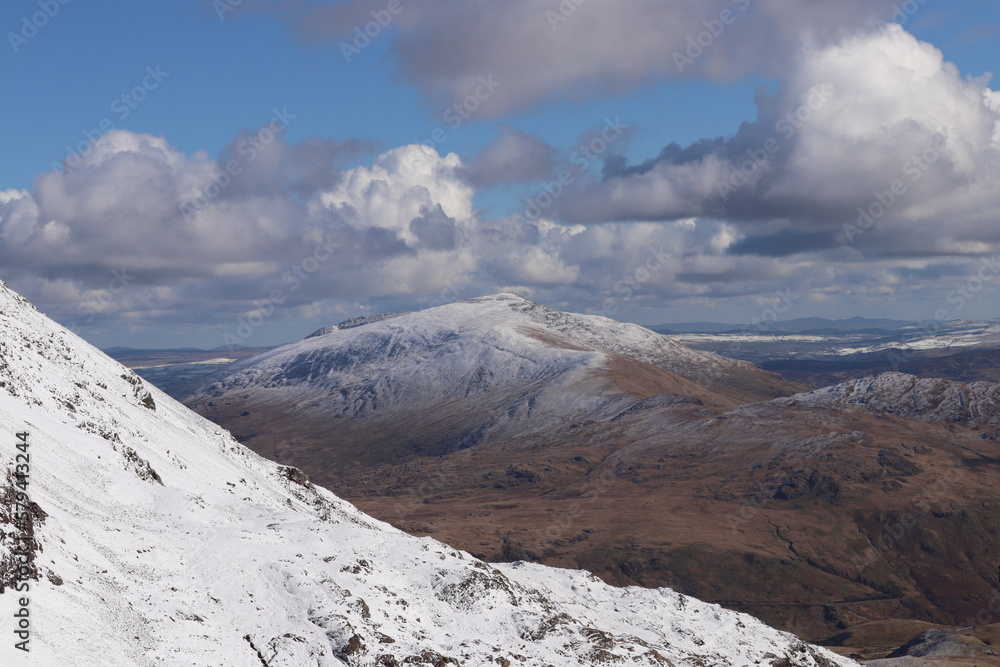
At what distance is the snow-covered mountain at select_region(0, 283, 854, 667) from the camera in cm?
3038

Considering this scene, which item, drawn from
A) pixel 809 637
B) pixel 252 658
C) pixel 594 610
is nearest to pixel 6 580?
pixel 252 658

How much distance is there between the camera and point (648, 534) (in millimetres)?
187500

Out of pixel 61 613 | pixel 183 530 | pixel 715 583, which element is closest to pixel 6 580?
pixel 61 613

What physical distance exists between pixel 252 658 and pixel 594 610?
2554 cm

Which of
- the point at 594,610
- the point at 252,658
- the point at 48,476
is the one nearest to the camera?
the point at 252,658

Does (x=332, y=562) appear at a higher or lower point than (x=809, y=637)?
higher

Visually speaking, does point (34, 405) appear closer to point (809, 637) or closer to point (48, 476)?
point (48, 476)

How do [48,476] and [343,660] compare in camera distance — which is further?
[48,476]

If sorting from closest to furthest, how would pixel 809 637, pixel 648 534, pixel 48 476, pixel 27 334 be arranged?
pixel 48 476, pixel 27 334, pixel 809 637, pixel 648 534

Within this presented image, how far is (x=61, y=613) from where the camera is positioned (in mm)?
28281

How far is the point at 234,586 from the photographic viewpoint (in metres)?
35.2

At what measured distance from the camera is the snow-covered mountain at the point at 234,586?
99.7 feet

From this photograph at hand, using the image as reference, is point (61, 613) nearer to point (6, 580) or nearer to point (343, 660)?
point (6, 580)

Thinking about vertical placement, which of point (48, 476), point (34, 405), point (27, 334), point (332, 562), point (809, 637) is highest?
point (27, 334)
